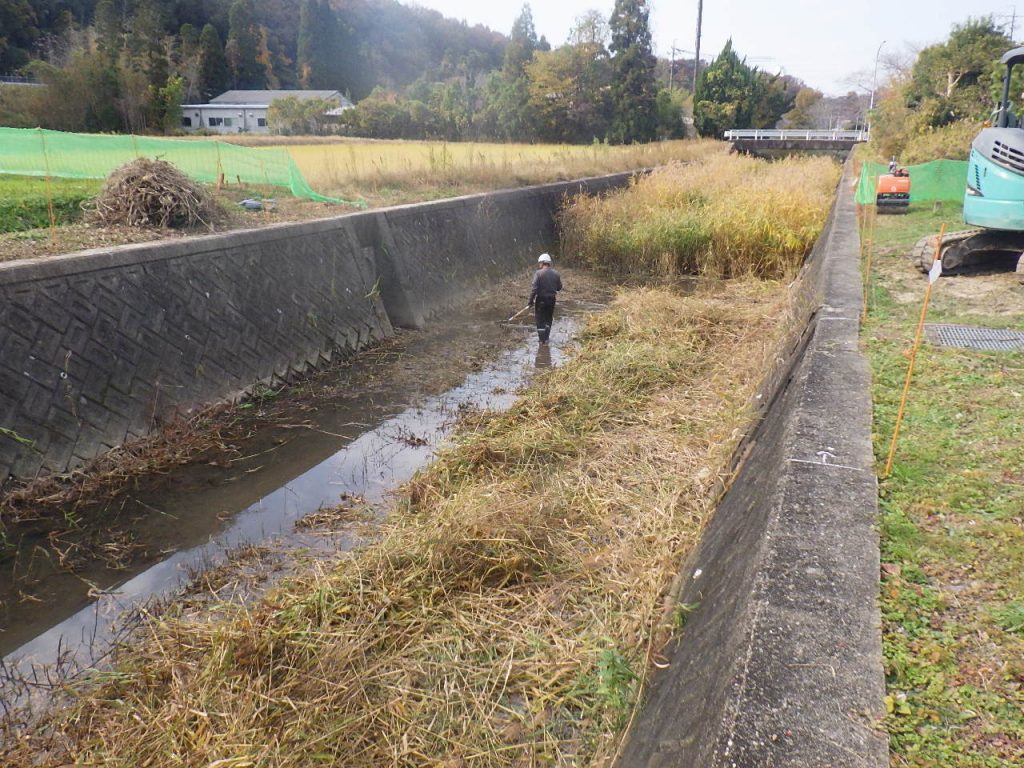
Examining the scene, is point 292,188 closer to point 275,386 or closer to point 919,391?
point 275,386

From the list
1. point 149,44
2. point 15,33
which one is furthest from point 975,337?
point 15,33

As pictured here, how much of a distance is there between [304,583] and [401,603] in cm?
61

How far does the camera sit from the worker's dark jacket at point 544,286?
29.5 feet

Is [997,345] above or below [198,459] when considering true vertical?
above

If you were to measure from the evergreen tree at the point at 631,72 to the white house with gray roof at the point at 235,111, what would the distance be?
1975cm

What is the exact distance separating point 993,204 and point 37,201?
11.7 metres

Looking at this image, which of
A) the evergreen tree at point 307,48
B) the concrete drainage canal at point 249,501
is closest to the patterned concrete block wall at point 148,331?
the concrete drainage canal at point 249,501

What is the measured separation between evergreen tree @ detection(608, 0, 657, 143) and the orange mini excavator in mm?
29201

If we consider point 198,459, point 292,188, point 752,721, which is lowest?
point 198,459

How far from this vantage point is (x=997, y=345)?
5.10 m

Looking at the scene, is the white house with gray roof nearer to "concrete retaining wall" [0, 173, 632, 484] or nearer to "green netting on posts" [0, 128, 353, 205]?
"green netting on posts" [0, 128, 353, 205]

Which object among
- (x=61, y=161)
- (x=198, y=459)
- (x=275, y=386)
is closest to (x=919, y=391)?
(x=198, y=459)

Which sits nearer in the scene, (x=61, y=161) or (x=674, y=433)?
(x=674, y=433)

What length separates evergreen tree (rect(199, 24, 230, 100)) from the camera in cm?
5272
